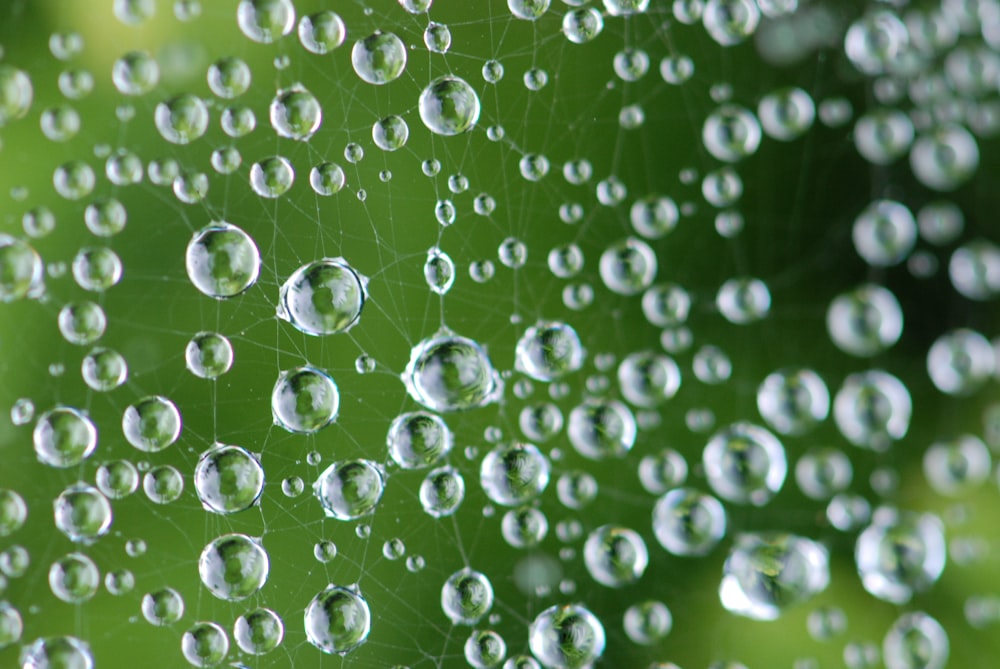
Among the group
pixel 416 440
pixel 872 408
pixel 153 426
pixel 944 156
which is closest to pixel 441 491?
pixel 416 440

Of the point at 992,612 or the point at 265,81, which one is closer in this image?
the point at 265,81

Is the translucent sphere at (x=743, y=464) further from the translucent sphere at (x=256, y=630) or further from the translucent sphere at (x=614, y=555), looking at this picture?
the translucent sphere at (x=256, y=630)

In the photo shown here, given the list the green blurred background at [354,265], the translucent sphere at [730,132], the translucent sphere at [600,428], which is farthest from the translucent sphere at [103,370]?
the translucent sphere at [730,132]

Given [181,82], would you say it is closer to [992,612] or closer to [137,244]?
[137,244]

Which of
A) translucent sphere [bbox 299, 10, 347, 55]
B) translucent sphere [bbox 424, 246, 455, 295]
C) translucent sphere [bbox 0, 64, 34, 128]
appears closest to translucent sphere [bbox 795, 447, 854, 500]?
translucent sphere [bbox 424, 246, 455, 295]

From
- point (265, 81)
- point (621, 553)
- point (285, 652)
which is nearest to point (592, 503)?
point (621, 553)

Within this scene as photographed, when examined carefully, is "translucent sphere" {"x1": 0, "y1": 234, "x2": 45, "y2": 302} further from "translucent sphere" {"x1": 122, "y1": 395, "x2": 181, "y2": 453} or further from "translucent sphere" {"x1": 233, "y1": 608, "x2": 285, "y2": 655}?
"translucent sphere" {"x1": 233, "y1": 608, "x2": 285, "y2": 655}
